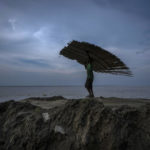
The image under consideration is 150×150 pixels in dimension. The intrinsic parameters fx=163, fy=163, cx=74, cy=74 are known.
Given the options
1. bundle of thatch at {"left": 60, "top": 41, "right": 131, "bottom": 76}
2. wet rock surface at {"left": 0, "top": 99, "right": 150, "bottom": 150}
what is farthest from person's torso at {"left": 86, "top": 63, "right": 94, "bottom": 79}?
wet rock surface at {"left": 0, "top": 99, "right": 150, "bottom": 150}

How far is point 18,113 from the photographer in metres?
5.05

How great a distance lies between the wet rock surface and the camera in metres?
3.84

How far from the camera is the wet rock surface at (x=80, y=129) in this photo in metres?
3.84

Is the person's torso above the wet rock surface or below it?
above

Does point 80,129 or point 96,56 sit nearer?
point 80,129

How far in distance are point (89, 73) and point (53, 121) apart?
440 centimetres

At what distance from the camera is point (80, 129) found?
4004mm

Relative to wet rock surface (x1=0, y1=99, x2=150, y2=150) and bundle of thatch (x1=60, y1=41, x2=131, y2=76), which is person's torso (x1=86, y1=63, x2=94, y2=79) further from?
wet rock surface (x1=0, y1=99, x2=150, y2=150)

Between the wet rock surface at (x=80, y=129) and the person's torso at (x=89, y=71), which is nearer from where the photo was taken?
the wet rock surface at (x=80, y=129)

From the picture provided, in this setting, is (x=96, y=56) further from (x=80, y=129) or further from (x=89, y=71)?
(x=80, y=129)

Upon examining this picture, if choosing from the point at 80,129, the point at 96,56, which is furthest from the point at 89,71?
the point at 80,129

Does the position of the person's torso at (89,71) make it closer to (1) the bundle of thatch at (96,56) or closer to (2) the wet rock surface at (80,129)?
(1) the bundle of thatch at (96,56)

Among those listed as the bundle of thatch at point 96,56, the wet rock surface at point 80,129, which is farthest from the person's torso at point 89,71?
the wet rock surface at point 80,129

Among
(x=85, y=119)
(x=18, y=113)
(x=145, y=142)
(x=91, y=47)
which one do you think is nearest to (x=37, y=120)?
(x=18, y=113)
